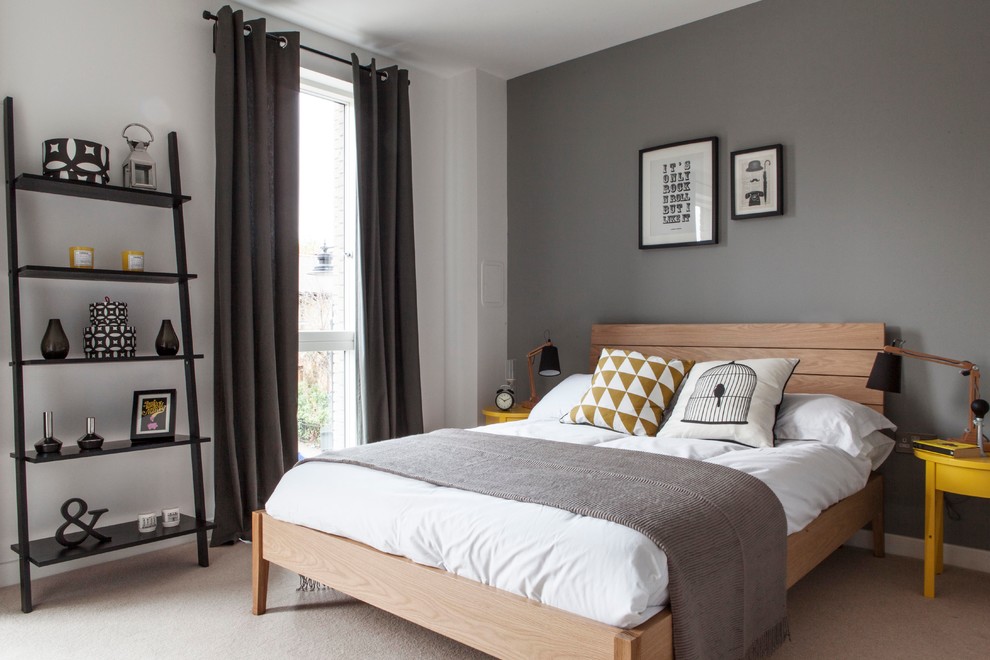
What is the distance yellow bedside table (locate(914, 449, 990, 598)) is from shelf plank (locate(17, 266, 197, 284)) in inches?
117

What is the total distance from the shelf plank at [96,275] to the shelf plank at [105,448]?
0.67m

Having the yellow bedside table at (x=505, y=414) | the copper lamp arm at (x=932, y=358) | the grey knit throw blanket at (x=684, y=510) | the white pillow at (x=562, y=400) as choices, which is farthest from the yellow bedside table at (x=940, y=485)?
the yellow bedside table at (x=505, y=414)

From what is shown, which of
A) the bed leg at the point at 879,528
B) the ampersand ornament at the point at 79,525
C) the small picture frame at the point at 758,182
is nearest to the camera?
the ampersand ornament at the point at 79,525

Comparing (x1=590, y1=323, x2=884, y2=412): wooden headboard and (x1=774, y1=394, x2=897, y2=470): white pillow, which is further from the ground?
(x1=590, y1=323, x2=884, y2=412): wooden headboard

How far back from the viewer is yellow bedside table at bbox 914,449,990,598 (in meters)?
2.47

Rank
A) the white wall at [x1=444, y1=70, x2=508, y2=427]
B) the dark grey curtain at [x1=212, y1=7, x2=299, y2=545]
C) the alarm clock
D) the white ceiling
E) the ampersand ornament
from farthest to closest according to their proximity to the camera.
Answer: the white wall at [x1=444, y1=70, x2=508, y2=427]
the alarm clock
the white ceiling
the dark grey curtain at [x1=212, y1=7, x2=299, y2=545]
the ampersand ornament

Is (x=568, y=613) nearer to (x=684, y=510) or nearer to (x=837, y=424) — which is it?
(x=684, y=510)

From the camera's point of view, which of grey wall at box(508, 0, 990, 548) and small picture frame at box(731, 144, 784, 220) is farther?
small picture frame at box(731, 144, 784, 220)

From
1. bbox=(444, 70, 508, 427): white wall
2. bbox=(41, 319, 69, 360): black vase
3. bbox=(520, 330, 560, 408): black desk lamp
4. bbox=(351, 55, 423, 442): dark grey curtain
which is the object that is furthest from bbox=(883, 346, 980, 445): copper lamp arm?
bbox=(41, 319, 69, 360): black vase

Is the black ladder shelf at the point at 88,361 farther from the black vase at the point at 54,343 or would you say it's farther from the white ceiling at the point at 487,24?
the white ceiling at the point at 487,24

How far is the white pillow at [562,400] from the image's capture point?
3.40m

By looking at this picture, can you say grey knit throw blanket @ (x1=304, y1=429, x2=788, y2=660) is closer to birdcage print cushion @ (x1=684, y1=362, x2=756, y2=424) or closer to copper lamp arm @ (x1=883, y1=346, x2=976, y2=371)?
birdcage print cushion @ (x1=684, y1=362, x2=756, y2=424)

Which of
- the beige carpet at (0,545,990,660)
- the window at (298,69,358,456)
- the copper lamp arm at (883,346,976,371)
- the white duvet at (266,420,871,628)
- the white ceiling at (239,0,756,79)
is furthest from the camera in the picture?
the window at (298,69,358,456)

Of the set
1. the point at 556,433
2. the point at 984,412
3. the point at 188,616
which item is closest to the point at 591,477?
the point at 556,433
